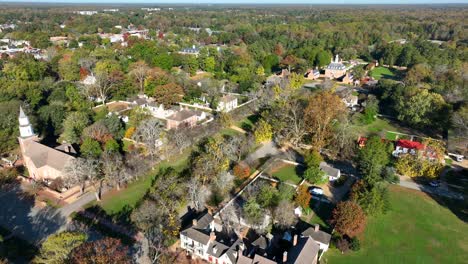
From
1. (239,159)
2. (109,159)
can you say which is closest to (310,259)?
(239,159)

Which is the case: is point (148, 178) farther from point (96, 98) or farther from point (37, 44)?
point (37, 44)

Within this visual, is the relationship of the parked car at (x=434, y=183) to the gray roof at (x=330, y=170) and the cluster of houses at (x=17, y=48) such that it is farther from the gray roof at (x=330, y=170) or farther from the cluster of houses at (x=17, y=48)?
the cluster of houses at (x=17, y=48)

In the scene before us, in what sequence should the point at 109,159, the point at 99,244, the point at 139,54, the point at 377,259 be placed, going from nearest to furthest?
1. the point at 99,244
2. the point at 377,259
3. the point at 109,159
4. the point at 139,54

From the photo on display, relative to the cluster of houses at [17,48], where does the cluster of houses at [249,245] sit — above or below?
below

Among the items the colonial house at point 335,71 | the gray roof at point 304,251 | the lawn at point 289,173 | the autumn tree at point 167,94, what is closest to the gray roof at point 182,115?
the autumn tree at point 167,94

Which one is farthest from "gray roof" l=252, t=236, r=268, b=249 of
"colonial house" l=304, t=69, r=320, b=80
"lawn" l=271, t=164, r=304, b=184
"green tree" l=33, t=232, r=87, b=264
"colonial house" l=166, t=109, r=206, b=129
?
"colonial house" l=304, t=69, r=320, b=80

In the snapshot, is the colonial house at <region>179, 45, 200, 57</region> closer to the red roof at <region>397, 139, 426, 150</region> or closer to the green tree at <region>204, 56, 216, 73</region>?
the green tree at <region>204, 56, 216, 73</region>
